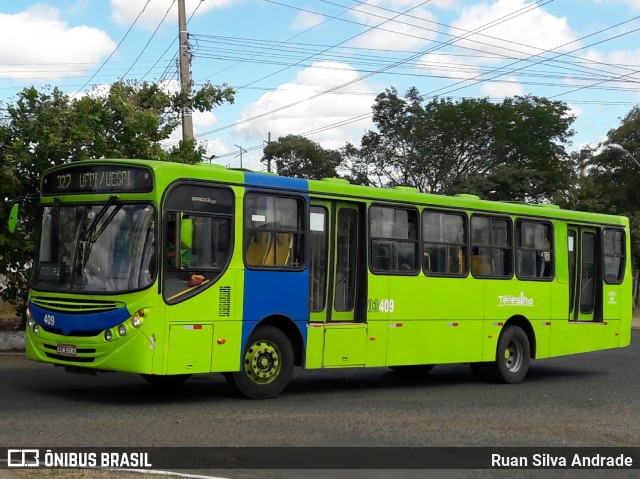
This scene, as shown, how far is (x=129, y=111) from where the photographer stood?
63.9ft

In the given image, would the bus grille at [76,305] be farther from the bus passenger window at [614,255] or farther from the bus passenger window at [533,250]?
the bus passenger window at [614,255]

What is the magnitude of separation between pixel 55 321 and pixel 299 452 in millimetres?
4197

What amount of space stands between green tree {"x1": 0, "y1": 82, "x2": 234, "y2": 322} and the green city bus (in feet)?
18.6

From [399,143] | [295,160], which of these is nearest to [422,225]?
[399,143]

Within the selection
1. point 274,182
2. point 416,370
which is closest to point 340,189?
point 274,182

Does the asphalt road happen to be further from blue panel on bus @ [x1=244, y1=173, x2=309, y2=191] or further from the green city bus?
blue panel on bus @ [x1=244, y1=173, x2=309, y2=191]

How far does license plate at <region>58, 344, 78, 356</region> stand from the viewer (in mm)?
11641

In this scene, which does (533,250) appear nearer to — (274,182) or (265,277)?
(274,182)

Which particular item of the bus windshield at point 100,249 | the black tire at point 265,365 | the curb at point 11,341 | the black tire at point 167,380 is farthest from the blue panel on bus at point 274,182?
the curb at point 11,341

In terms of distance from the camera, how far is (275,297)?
1273 centimetres

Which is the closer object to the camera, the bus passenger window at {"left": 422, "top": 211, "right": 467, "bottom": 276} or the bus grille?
the bus grille

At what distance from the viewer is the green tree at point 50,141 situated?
1828 centimetres

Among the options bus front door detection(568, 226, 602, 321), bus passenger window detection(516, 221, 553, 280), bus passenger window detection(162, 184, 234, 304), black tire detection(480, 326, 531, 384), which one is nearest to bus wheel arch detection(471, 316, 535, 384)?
black tire detection(480, 326, 531, 384)

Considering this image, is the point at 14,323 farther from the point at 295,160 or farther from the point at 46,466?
the point at 295,160
